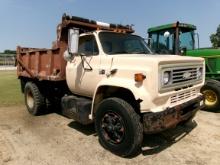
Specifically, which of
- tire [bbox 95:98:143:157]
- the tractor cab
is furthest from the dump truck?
the tractor cab

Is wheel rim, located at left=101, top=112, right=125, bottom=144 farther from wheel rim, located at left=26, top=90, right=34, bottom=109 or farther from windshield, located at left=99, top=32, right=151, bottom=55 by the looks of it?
wheel rim, located at left=26, top=90, right=34, bottom=109

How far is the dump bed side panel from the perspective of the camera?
649cm

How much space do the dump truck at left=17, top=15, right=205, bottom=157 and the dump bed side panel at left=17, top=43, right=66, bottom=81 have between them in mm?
25

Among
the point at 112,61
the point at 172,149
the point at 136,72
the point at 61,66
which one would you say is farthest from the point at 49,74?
the point at 172,149

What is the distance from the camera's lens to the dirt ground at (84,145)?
14.8 feet

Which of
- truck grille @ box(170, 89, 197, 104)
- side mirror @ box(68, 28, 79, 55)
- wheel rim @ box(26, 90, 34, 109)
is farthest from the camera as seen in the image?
wheel rim @ box(26, 90, 34, 109)

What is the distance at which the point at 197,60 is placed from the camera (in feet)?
17.5

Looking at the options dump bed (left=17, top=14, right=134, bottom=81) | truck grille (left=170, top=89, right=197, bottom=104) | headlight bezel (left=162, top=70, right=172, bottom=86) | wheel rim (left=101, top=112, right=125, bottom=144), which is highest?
dump bed (left=17, top=14, right=134, bottom=81)

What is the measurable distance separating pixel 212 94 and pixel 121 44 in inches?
147

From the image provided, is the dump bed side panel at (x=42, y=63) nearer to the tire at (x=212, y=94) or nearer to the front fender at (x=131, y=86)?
the front fender at (x=131, y=86)

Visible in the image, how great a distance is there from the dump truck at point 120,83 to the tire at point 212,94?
2.35 m

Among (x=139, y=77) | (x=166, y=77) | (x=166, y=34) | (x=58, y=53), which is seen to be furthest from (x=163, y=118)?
(x=166, y=34)

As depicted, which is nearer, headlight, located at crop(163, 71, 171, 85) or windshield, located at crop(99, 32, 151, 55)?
headlight, located at crop(163, 71, 171, 85)

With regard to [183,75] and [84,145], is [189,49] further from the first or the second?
[84,145]
